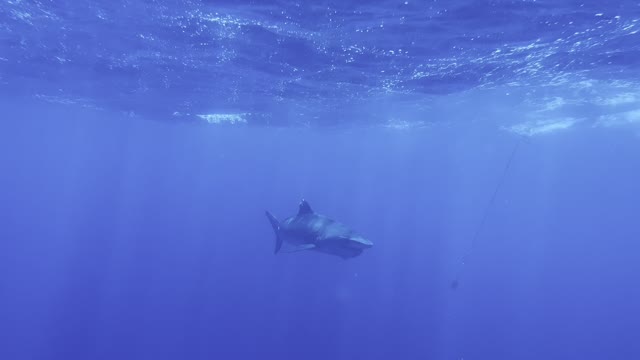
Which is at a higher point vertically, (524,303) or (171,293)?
(171,293)

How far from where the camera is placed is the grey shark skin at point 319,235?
11.3 m

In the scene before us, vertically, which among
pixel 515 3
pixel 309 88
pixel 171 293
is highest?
pixel 309 88

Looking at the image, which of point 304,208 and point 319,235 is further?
point 304,208

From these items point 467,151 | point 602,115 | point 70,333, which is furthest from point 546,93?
point 467,151

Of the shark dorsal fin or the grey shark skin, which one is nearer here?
the grey shark skin

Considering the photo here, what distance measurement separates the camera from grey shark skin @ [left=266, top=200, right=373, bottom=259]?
37.0 feet

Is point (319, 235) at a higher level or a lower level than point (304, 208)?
lower

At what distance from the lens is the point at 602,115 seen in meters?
39.4

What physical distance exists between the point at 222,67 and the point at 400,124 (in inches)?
1004

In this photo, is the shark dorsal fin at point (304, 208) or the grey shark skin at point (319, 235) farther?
the shark dorsal fin at point (304, 208)

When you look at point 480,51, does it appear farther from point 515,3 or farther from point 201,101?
point 201,101

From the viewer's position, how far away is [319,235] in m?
12.1

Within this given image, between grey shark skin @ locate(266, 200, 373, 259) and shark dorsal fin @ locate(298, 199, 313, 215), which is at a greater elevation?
shark dorsal fin @ locate(298, 199, 313, 215)

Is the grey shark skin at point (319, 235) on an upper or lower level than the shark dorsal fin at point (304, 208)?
lower
